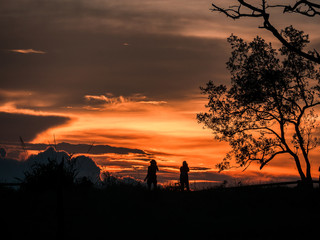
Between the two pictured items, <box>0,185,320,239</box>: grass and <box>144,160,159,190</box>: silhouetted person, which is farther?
<box>144,160,159,190</box>: silhouetted person

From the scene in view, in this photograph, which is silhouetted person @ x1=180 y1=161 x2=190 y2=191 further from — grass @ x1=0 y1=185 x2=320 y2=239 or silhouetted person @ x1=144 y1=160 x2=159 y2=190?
grass @ x1=0 y1=185 x2=320 y2=239

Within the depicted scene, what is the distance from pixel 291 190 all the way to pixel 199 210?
814 cm

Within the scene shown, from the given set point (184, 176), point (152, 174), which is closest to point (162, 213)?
point (152, 174)

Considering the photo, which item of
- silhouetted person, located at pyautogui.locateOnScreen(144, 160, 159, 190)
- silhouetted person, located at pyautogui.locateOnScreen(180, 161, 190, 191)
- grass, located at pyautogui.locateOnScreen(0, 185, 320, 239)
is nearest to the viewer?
grass, located at pyautogui.locateOnScreen(0, 185, 320, 239)

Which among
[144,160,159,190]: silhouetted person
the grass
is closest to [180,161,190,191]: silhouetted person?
[144,160,159,190]: silhouetted person

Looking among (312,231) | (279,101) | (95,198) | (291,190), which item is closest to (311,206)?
(291,190)

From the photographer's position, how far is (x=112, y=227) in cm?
1883

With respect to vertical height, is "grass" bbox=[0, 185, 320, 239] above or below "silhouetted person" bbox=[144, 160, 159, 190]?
below

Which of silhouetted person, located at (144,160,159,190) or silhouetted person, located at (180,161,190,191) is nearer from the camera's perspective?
silhouetted person, located at (144,160,159,190)

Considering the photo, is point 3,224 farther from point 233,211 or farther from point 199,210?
point 233,211

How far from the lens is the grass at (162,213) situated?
18.2 m

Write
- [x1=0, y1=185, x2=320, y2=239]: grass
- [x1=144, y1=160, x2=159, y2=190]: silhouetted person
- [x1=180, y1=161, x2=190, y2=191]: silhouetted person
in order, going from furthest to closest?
[x1=180, y1=161, x2=190, y2=191]: silhouetted person
[x1=144, y1=160, x2=159, y2=190]: silhouetted person
[x1=0, y1=185, x2=320, y2=239]: grass

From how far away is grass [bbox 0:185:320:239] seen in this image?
1823 centimetres

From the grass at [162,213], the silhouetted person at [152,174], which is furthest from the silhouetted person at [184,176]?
the grass at [162,213]
